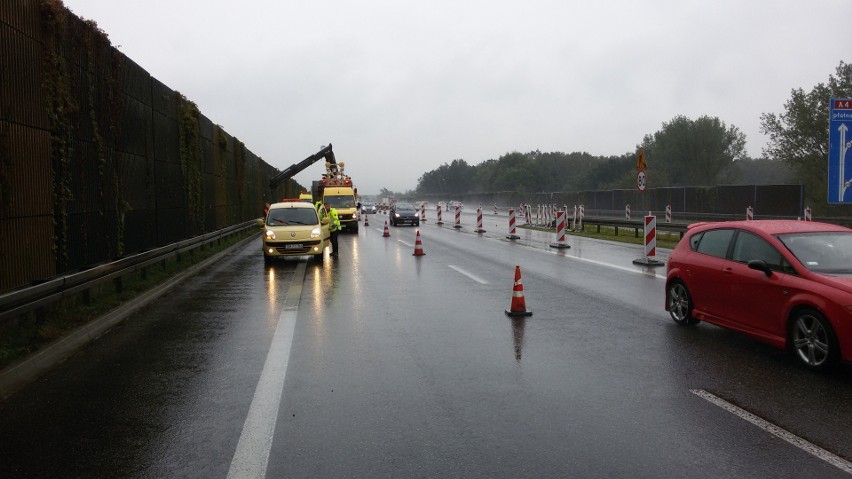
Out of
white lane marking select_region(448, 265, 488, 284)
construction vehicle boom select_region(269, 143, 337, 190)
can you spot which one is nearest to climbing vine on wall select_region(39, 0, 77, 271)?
white lane marking select_region(448, 265, 488, 284)

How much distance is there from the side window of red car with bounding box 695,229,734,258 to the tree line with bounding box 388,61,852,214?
4271 cm

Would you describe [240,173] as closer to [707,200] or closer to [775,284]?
[707,200]

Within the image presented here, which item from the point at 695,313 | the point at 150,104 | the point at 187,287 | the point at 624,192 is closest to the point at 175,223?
the point at 150,104

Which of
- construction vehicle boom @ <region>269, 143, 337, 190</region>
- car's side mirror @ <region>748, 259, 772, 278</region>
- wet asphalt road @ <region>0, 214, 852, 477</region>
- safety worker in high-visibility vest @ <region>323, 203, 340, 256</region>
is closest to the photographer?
wet asphalt road @ <region>0, 214, 852, 477</region>

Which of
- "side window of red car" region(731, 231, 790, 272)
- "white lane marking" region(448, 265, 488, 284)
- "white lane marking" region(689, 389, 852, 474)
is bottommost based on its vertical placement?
"white lane marking" region(689, 389, 852, 474)

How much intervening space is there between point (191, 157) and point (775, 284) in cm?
1771

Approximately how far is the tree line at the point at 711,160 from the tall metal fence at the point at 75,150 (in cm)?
4515

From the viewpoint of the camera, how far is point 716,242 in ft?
26.2

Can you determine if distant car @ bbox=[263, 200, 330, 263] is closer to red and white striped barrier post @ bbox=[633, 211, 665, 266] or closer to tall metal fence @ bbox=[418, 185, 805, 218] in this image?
red and white striped barrier post @ bbox=[633, 211, 665, 266]

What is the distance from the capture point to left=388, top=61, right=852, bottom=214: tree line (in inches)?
2183

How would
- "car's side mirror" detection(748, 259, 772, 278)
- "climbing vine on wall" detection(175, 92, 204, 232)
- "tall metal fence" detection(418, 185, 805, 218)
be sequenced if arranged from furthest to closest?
"tall metal fence" detection(418, 185, 805, 218) → "climbing vine on wall" detection(175, 92, 204, 232) → "car's side mirror" detection(748, 259, 772, 278)

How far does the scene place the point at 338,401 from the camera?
534 centimetres

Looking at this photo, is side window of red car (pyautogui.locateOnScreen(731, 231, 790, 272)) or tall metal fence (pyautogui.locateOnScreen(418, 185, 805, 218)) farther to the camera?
tall metal fence (pyautogui.locateOnScreen(418, 185, 805, 218))

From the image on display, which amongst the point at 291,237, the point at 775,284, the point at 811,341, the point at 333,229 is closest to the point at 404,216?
the point at 333,229
